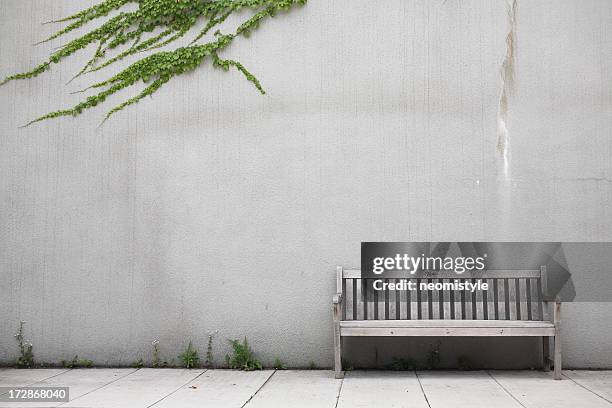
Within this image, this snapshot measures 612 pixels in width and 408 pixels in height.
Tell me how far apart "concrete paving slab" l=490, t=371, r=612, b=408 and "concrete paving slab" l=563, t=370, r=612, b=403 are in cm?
7

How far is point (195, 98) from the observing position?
529cm

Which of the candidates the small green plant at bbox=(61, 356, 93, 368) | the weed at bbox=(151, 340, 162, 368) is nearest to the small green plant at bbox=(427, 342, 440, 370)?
the weed at bbox=(151, 340, 162, 368)

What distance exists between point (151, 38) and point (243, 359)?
9.41ft

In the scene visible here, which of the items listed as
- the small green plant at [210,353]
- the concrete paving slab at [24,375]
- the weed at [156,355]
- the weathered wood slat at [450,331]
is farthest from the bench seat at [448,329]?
the concrete paving slab at [24,375]

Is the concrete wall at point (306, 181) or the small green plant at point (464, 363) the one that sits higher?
the concrete wall at point (306, 181)

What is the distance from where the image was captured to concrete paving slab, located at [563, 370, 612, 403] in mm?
4056

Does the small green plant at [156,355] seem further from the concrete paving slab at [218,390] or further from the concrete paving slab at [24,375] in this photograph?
the concrete paving slab at [24,375]

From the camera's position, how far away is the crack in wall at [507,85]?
5.03 metres

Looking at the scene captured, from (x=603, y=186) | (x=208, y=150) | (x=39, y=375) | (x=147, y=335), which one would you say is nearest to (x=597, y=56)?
(x=603, y=186)

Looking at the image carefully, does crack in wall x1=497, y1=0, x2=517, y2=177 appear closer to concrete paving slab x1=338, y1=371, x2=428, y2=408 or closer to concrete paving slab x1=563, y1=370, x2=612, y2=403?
concrete paving slab x1=563, y1=370, x2=612, y2=403

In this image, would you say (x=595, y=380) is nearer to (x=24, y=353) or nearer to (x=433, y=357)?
(x=433, y=357)

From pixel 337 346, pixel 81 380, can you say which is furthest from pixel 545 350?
pixel 81 380

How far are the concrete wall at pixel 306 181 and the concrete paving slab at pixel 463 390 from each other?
0.31m

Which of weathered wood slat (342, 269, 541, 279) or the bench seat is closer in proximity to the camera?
the bench seat
